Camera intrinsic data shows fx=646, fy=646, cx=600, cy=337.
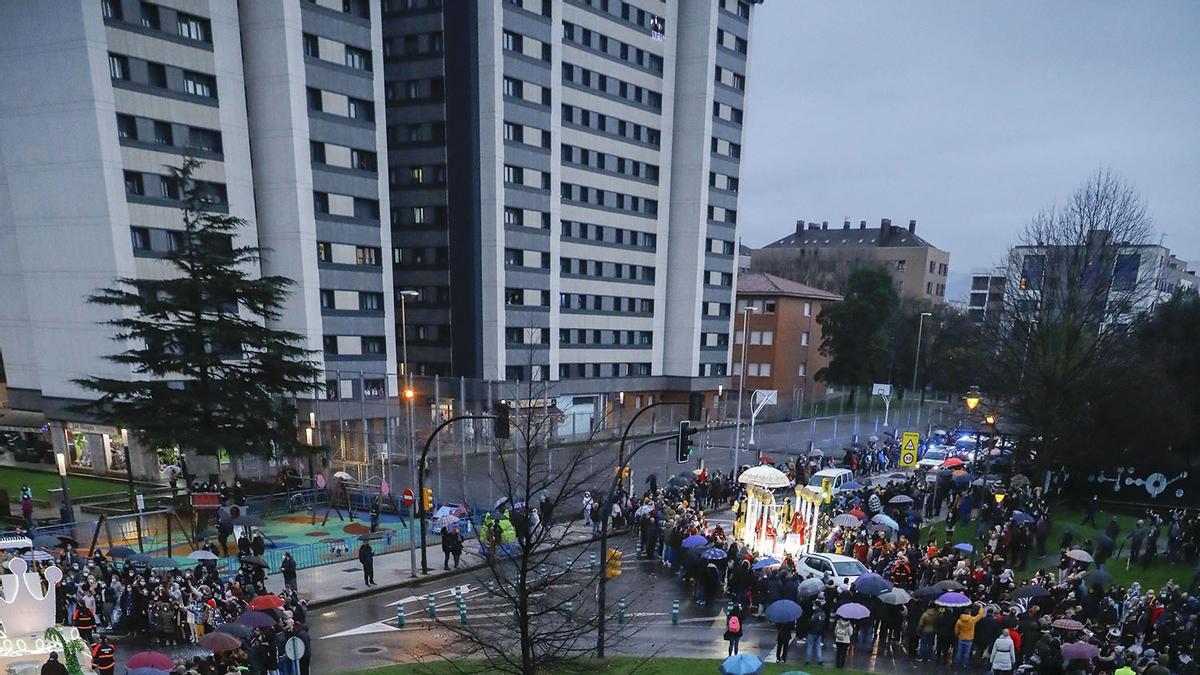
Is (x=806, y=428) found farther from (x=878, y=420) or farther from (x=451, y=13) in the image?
(x=451, y=13)

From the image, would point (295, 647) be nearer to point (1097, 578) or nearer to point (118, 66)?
point (1097, 578)

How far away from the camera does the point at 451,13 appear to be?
48.0 metres

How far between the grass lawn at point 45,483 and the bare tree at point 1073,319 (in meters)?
46.8

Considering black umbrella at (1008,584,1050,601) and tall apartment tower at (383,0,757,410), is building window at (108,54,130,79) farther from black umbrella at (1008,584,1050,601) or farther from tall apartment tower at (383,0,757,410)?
black umbrella at (1008,584,1050,601)

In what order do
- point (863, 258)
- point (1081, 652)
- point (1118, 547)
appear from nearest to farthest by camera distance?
point (1081, 652) < point (1118, 547) < point (863, 258)

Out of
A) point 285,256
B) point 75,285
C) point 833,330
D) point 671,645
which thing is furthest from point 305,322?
point 833,330

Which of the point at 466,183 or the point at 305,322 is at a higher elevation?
the point at 466,183

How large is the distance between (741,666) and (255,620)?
35.0 feet

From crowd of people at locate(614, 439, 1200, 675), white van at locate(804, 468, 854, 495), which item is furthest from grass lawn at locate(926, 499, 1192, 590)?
white van at locate(804, 468, 854, 495)

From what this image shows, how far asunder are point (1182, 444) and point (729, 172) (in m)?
39.9

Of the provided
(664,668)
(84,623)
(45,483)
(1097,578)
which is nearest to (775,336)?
(1097,578)

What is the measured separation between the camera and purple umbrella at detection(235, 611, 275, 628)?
14.4 m

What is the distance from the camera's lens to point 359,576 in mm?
22484

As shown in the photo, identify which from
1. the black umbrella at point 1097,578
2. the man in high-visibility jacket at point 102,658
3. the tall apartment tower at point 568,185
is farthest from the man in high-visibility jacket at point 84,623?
the tall apartment tower at point 568,185
